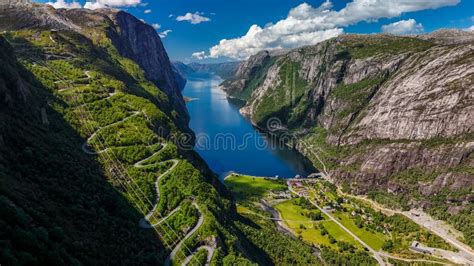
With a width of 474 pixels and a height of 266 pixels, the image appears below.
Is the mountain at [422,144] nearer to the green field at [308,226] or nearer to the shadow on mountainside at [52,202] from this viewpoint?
the green field at [308,226]

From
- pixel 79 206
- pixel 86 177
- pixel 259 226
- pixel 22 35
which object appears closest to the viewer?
pixel 79 206

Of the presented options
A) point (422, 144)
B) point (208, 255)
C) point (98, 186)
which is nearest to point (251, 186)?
point (422, 144)

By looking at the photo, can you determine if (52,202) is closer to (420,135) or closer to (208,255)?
(208,255)

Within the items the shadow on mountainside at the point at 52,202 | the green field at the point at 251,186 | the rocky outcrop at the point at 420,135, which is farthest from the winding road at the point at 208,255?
the rocky outcrop at the point at 420,135

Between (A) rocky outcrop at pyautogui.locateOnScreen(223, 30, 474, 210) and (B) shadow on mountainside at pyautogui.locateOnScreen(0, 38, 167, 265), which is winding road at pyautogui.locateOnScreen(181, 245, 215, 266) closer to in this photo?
(B) shadow on mountainside at pyautogui.locateOnScreen(0, 38, 167, 265)

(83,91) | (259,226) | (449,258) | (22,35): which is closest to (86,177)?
(83,91)

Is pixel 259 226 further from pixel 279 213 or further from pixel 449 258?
pixel 449 258

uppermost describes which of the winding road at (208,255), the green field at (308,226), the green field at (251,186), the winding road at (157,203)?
the winding road at (157,203)
